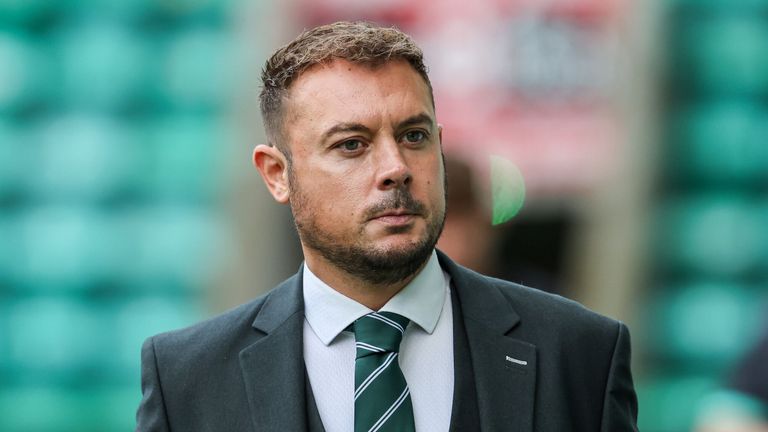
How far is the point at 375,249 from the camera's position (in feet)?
7.31

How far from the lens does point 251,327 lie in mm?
2369

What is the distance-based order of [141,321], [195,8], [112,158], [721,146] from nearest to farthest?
1. [721,146]
2. [141,321]
3. [112,158]
4. [195,8]

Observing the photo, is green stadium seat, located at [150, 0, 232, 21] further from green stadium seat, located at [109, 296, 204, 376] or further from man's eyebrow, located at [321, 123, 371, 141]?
man's eyebrow, located at [321, 123, 371, 141]

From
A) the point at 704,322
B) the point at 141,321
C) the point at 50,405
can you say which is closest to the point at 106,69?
the point at 141,321

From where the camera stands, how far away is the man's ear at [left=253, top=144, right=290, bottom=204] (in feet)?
7.95

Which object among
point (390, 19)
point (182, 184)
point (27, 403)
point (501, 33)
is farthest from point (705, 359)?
point (27, 403)

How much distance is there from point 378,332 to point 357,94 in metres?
0.40

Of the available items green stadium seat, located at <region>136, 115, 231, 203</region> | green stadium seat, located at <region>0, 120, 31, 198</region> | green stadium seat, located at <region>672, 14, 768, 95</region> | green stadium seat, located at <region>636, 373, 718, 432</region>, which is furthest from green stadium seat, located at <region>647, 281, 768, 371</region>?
green stadium seat, located at <region>0, 120, 31, 198</region>

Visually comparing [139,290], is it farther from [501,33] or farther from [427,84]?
[427,84]

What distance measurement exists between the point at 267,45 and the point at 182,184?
94cm

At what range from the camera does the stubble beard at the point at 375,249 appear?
2.22 metres

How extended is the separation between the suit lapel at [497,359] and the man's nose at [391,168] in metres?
0.27

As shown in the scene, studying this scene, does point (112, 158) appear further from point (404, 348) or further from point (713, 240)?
point (404, 348)

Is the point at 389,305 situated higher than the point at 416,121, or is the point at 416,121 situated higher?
the point at 416,121
